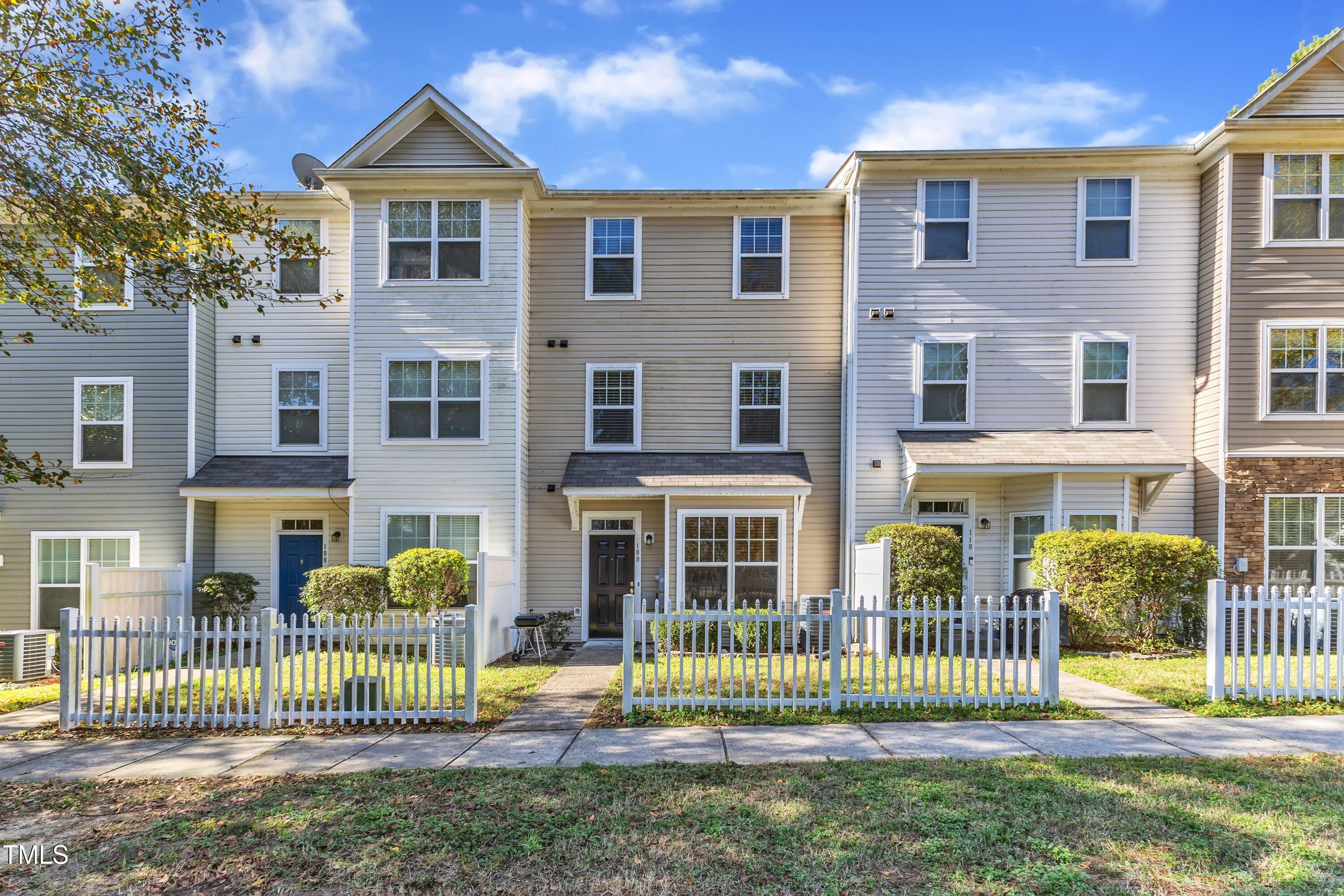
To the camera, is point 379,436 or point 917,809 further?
point 379,436

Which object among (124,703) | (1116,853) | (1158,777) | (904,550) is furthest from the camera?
(904,550)

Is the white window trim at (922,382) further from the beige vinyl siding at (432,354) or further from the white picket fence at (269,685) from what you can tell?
the white picket fence at (269,685)

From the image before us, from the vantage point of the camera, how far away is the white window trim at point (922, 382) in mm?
13805

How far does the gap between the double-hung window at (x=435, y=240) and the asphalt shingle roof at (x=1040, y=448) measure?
8.53 metres

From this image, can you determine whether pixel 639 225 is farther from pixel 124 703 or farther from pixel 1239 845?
pixel 1239 845

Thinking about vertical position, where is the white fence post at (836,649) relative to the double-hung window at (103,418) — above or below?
below

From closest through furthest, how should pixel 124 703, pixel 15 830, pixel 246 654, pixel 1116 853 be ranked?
pixel 1116 853 → pixel 15 830 → pixel 124 703 → pixel 246 654

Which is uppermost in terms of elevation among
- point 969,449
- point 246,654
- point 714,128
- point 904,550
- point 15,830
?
point 714,128

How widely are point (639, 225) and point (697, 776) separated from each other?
11192 millimetres

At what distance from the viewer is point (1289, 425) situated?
1275 cm

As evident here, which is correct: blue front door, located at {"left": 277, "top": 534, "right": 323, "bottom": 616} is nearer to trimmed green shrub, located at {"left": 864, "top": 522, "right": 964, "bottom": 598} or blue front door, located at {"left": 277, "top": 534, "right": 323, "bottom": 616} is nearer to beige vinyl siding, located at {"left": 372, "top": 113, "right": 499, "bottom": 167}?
beige vinyl siding, located at {"left": 372, "top": 113, "right": 499, "bottom": 167}

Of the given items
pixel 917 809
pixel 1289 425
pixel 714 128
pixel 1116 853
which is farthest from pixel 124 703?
pixel 1289 425

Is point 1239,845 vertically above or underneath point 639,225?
underneath

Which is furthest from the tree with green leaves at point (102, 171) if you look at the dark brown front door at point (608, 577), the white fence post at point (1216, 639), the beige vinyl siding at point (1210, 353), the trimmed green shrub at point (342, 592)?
the beige vinyl siding at point (1210, 353)
